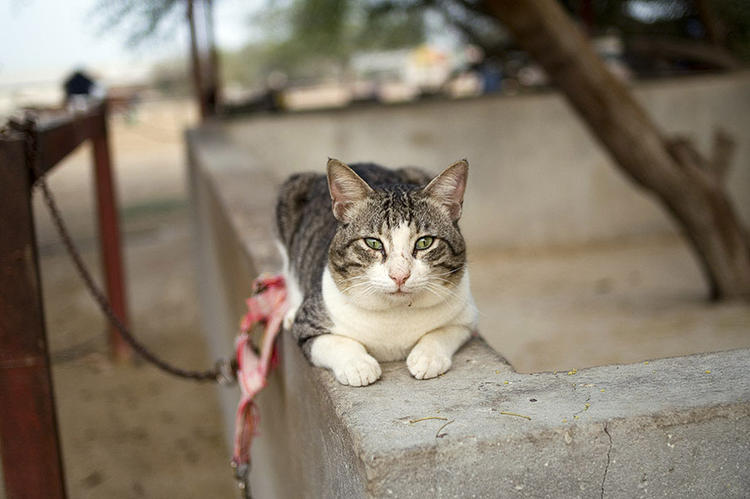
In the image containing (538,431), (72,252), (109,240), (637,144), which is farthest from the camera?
(109,240)

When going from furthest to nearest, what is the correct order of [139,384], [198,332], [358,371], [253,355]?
[198,332]
[139,384]
[253,355]
[358,371]

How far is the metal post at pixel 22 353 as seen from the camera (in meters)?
2.67

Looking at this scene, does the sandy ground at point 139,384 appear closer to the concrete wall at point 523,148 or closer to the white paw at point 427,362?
the concrete wall at point 523,148

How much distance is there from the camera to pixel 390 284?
193 cm

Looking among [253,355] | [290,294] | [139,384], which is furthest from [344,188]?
[139,384]

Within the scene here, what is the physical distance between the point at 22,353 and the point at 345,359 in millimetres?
1386

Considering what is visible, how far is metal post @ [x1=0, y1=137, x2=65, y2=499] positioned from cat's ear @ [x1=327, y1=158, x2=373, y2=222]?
1.23m

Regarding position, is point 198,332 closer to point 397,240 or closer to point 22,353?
point 22,353

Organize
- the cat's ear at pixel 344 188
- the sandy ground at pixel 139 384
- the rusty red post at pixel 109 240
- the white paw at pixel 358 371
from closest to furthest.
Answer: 1. the white paw at pixel 358 371
2. the cat's ear at pixel 344 188
3. the sandy ground at pixel 139 384
4. the rusty red post at pixel 109 240

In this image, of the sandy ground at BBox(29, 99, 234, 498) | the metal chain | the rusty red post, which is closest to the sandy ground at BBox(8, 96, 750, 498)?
the sandy ground at BBox(29, 99, 234, 498)

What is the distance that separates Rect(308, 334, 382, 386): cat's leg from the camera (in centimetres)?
187

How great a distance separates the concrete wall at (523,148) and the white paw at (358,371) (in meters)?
5.87

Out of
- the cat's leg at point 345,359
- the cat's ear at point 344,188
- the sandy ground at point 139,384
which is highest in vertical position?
the cat's ear at point 344,188

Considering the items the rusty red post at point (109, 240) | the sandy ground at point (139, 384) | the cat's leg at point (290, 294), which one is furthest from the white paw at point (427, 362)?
the rusty red post at point (109, 240)
